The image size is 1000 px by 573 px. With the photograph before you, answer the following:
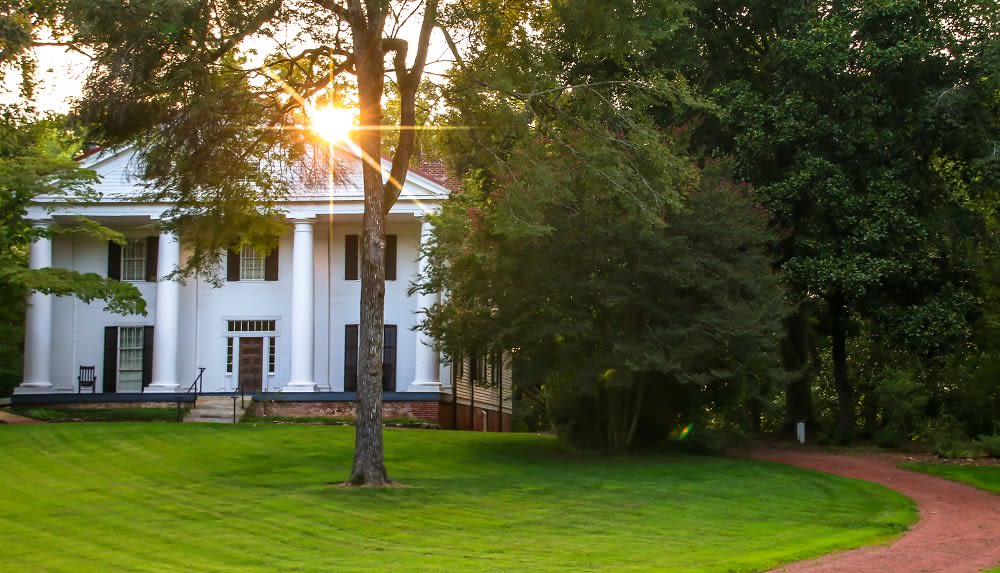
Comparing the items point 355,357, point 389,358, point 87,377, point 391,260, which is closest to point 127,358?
point 87,377

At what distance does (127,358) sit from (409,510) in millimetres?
24059

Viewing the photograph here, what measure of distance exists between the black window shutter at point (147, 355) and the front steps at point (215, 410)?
112 inches

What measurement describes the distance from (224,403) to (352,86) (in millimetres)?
15939

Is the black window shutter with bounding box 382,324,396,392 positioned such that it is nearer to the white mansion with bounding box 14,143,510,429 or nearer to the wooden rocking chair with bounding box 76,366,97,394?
the white mansion with bounding box 14,143,510,429

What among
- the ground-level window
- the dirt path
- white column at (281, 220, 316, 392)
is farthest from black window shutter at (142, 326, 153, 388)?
the dirt path

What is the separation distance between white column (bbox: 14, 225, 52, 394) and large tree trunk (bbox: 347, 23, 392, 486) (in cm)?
2062

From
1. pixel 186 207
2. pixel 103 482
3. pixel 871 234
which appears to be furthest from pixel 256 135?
pixel 871 234

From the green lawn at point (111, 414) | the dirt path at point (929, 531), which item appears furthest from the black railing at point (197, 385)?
the dirt path at point (929, 531)

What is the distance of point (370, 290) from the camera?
1919 centimetres

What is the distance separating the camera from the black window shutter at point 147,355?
123ft

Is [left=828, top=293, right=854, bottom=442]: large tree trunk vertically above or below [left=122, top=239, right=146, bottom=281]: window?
below

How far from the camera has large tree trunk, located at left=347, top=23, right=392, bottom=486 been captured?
18.9m

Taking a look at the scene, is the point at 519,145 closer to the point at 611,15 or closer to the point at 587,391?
the point at 611,15

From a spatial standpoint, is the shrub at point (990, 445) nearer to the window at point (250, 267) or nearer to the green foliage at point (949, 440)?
the green foliage at point (949, 440)
